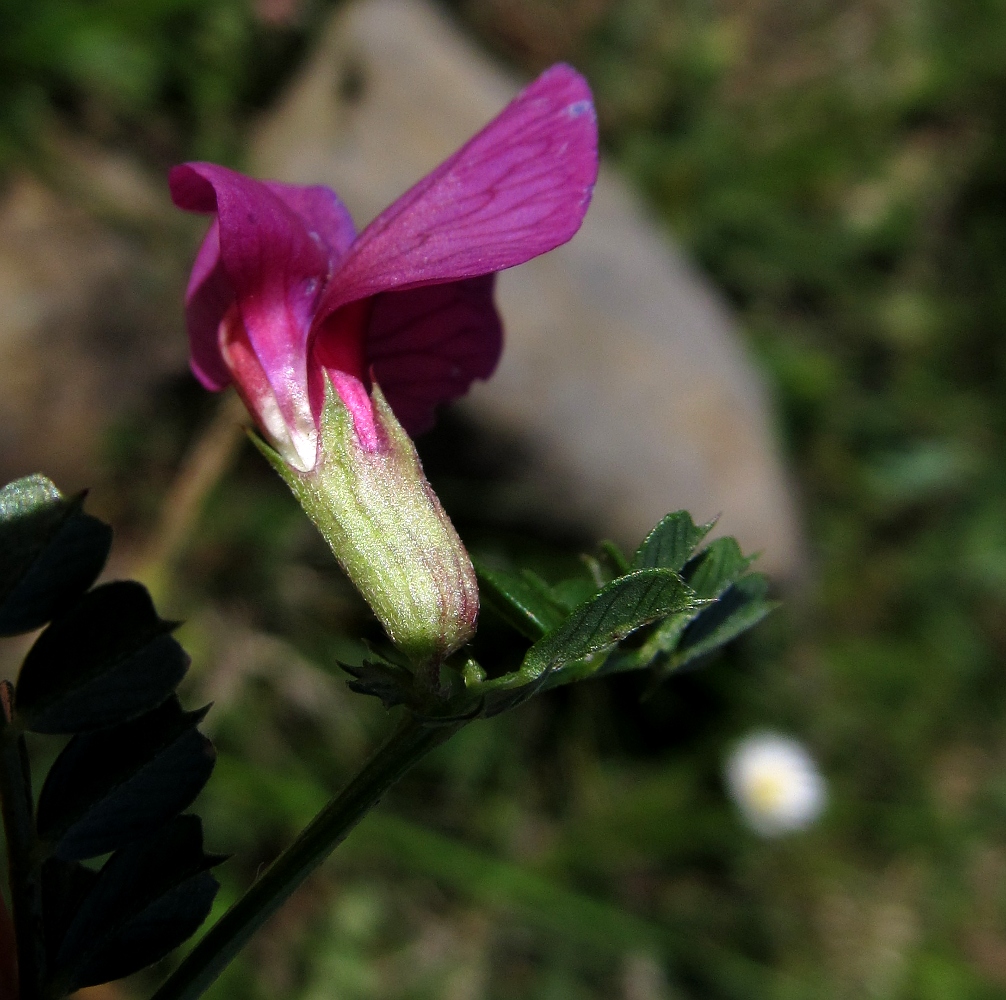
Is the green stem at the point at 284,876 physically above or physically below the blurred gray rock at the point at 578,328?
above

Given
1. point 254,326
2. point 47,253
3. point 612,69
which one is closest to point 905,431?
point 612,69

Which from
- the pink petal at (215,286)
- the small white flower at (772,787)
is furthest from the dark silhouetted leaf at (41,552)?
the small white flower at (772,787)

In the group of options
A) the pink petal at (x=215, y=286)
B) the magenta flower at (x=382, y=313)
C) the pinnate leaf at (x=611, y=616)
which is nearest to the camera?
the pinnate leaf at (x=611, y=616)

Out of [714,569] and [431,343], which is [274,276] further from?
[714,569]

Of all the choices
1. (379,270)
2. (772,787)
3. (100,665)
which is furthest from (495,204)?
(772,787)

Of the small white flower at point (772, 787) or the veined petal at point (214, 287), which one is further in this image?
the small white flower at point (772, 787)

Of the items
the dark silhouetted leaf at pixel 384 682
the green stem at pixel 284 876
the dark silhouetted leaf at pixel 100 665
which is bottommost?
the green stem at pixel 284 876

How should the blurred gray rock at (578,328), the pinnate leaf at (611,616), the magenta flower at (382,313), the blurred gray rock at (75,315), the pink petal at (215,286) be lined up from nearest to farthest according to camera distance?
1. the pinnate leaf at (611,616)
2. the magenta flower at (382,313)
3. the pink petal at (215,286)
4. the blurred gray rock at (75,315)
5. the blurred gray rock at (578,328)

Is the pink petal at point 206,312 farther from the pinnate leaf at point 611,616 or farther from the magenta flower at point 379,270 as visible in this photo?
the pinnate leaf at point 611,616
